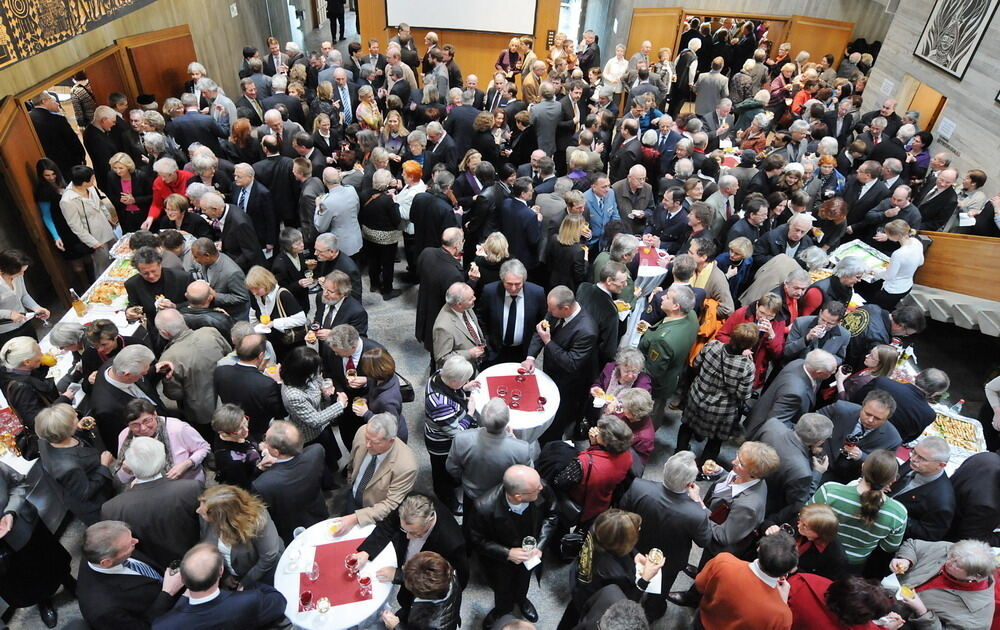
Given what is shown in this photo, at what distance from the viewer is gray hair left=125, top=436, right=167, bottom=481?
3416mm

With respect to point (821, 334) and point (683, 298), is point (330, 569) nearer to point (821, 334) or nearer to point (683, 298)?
point (683, 298)

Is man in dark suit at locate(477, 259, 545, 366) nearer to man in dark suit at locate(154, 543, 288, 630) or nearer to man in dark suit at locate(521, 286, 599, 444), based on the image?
man in dark suit at locate(521, 286, 599, 444)

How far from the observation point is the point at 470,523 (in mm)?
3670

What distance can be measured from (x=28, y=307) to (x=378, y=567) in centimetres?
425

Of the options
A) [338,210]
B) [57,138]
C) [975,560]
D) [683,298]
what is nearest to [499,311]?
[683,298]

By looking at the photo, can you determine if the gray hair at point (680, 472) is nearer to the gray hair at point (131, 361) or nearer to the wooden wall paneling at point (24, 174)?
the gray hair at point (131, 361)

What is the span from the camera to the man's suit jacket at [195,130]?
302 inches

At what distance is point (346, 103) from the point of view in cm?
970

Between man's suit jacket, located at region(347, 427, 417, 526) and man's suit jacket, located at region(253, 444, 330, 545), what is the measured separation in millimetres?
305

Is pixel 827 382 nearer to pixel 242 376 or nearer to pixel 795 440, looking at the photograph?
pixel 795 440

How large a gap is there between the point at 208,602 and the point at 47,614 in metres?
2.02

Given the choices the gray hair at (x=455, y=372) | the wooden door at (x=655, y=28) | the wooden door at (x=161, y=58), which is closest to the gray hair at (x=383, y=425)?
the gray hair at (x=455, y=372)

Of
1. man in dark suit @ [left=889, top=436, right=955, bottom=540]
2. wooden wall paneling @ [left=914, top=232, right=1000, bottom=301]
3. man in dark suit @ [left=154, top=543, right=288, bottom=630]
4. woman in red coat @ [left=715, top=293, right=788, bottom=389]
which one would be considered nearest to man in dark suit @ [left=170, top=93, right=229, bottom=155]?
man in dark suit @ [left=154, top=543, right=288, bottom=630]

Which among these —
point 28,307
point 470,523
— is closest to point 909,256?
point 470,523
